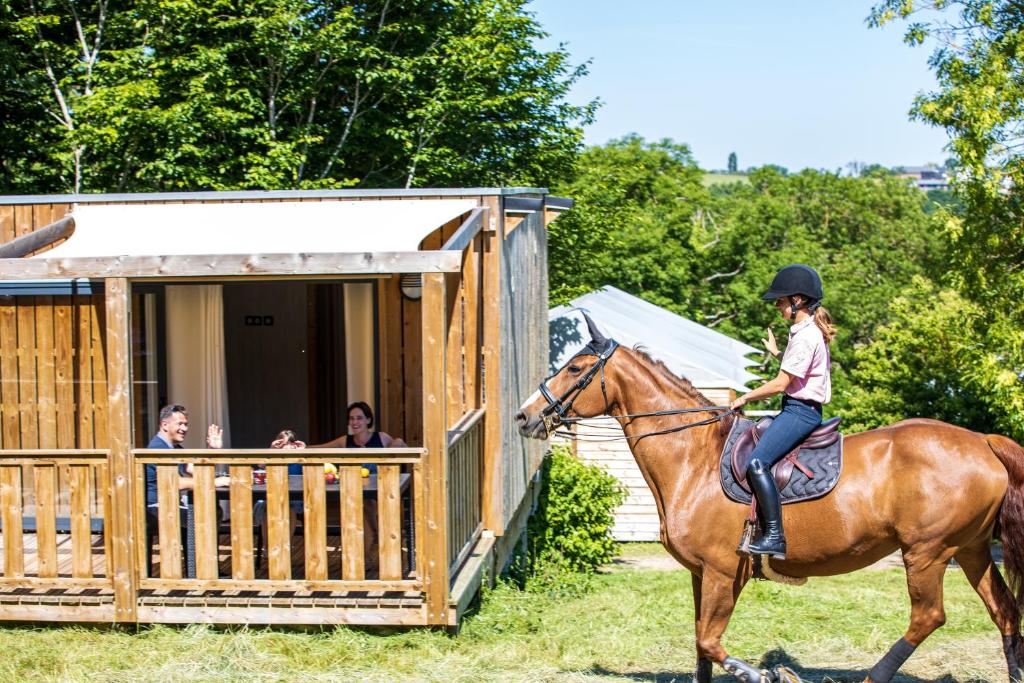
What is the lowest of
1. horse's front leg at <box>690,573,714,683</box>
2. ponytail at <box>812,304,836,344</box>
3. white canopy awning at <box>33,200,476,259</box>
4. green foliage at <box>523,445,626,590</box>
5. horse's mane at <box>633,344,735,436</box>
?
green foliage at <box>523,445,626,590</box>

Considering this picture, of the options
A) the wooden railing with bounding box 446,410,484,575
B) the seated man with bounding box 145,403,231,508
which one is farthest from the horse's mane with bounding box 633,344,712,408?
the seated man with bounding box 145,403,231,508

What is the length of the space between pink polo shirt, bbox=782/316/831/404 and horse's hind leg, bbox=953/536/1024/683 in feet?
4.64

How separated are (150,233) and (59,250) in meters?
0.67

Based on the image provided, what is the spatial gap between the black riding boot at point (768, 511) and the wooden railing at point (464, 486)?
2.01 meters

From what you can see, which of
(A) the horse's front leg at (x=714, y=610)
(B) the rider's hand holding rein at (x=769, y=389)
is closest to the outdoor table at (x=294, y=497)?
(A) the horse's front leg at (x=714, y=610)

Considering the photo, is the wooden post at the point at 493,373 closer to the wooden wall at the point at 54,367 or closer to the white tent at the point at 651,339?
the wooden wall at the point at 54,367

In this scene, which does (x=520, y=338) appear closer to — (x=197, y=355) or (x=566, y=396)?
(x=197, y=355)

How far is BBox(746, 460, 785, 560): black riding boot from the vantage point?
6348 mm

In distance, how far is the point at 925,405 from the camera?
22.4 meters

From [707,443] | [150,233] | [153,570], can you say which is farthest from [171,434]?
[707,443]

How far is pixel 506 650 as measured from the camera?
7500 millimetres

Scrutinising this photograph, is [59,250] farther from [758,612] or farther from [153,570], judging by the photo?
[758,612]

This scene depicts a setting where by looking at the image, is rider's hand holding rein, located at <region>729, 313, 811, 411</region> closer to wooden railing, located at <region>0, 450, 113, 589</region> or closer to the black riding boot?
the black riding boot

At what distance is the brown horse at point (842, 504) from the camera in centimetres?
638
